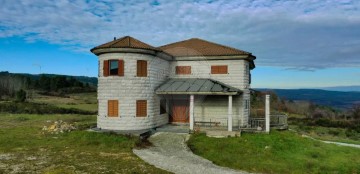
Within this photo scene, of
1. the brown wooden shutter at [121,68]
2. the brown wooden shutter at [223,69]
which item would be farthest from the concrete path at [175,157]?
the brown wooden shutter at [223,69]

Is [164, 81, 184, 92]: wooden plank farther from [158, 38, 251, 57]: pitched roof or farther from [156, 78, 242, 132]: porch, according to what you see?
[158, 38, 251, 57]: pitched roof

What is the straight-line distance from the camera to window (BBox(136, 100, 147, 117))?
2302 cm

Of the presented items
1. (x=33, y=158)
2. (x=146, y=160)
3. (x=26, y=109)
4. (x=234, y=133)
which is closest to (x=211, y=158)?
(x=146, y=160)

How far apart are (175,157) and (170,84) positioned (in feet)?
32.8

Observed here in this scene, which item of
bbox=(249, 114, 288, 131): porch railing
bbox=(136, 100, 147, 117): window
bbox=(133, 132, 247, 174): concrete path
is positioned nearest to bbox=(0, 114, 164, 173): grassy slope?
bbox=(133, 132, 247, 174): concrete path

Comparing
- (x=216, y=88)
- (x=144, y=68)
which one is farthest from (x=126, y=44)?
(x=216, y=88)

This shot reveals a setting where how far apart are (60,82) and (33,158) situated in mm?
86169

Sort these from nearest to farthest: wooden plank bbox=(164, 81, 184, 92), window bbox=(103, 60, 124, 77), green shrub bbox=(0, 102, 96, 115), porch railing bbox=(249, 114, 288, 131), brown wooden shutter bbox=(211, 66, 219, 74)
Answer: window bbox=(103, 60, 124, 77) → wooden plank bbox=(164, 81, 184, 92) → porch railing bbox=(249, 114, 288, 131) → brown wooden shutter bbox=(211, 66, 219, 74) → green shrub bbox=(0, 102, 96, 115)

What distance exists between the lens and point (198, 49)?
27203 millimetres

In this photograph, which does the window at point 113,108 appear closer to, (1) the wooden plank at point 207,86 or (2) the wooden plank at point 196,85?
(2) the wooden plank at point 196,85

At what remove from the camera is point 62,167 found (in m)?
13.9

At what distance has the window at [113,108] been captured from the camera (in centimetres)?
2286

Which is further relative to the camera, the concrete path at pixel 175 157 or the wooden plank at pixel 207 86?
the wooden plank at pixel 207 86

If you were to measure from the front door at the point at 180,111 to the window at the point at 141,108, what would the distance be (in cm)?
426
